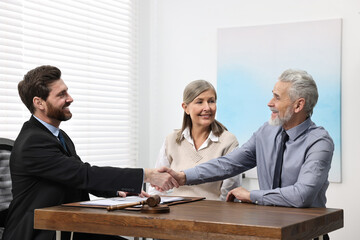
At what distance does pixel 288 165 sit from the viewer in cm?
258

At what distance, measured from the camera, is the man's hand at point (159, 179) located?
2719 mm

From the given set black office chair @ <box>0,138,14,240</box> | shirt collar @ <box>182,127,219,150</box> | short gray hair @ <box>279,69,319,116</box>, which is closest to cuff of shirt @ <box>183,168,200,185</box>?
shirt collar @ <box>182,127,219,150</box>

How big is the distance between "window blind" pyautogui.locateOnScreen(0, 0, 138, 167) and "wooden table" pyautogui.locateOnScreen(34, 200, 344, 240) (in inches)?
65.1

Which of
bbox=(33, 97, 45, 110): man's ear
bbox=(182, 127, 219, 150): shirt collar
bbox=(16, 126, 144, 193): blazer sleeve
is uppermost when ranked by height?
bbox=(33, 97, 45, 110): man's ear

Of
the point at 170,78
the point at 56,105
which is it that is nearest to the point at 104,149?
the point at 170,78

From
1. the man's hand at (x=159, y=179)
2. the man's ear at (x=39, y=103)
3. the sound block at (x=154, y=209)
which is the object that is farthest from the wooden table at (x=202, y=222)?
the man's ear at (x=39, y=103)

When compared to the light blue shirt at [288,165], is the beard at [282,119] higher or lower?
higher

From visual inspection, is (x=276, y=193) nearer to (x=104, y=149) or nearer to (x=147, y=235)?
(x=147, y=235)

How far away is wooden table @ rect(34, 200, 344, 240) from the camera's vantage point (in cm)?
186

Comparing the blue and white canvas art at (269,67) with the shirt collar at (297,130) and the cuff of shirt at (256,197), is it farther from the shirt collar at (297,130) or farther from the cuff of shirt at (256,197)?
the cuff of shirt at (256,197)

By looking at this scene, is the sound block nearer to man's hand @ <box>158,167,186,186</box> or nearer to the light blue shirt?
the light blue shirt

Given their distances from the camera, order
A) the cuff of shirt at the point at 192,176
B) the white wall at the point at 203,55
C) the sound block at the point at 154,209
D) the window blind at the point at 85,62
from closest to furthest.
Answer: the sound block at the point at 154,209
the cuff of shirt at the point at 192,176
the window blind at the point at 85,62
the white wall at the point at 203,55

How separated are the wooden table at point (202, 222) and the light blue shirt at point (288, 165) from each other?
0.26 feet

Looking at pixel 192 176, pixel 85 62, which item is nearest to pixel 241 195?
pixel 192 176
